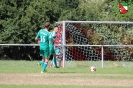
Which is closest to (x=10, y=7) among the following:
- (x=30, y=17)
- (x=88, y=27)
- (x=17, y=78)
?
(x=30, y=17)

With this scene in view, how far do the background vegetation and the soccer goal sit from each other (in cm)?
707

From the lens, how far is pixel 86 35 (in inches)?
1084

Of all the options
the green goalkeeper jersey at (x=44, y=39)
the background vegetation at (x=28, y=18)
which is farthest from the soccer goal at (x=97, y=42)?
the background vegetation at (x=28, y=18)

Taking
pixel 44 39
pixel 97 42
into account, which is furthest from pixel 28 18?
pixel 44 39

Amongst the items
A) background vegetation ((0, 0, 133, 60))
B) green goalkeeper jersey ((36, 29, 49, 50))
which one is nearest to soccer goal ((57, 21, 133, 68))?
green goalkeeper jersey ((36, 29, 49, 50))

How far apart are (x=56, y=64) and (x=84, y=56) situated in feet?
11.3

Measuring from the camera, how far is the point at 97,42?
2753 cm

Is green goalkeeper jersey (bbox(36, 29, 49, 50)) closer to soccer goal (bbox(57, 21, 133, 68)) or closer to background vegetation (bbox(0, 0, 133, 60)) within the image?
soccer goal (bbox(57, 21, 133, 68))

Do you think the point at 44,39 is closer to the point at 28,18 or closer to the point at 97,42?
the point at 97,42

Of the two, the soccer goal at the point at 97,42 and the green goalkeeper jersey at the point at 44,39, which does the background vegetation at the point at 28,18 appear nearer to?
the soccer goal at the point at 97,42

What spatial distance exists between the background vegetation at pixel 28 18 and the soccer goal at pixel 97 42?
23.2 feet

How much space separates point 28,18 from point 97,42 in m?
10.5

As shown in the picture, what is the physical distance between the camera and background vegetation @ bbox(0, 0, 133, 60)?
113ft

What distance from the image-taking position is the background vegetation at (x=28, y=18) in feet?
113
